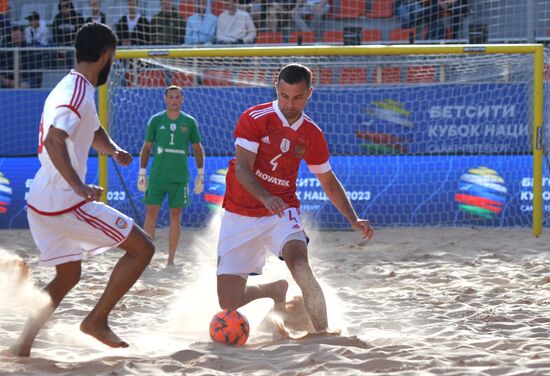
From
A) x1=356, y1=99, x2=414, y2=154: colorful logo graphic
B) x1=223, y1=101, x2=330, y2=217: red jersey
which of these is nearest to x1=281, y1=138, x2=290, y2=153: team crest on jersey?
x1=223, y1=101, x2=330, y2=217: red jersey

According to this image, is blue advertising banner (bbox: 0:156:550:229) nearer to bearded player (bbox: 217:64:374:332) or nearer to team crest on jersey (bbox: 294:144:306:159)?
bearded player (bbox: 217:64:374:332)

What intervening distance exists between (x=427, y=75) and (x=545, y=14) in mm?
2046

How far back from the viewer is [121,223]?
4492 mm

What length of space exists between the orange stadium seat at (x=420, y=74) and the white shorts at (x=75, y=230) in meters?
8.24

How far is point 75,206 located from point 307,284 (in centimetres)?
138

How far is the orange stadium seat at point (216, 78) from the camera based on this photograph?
39.6 ft

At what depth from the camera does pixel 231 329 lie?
4941 millimetres

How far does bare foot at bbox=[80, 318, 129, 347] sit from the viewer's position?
4.56 m

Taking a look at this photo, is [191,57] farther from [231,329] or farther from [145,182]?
[231,329]

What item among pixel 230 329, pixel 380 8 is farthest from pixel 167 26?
pixel 230 329

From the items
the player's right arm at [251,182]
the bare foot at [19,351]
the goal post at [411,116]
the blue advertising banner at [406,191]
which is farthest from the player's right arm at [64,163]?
the blue advertising banner at [406,191]

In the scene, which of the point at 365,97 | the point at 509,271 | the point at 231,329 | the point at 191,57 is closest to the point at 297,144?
the point at 231,329

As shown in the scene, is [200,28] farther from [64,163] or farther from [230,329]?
[64,163]

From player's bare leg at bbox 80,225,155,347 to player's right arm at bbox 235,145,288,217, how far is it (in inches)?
28.5
